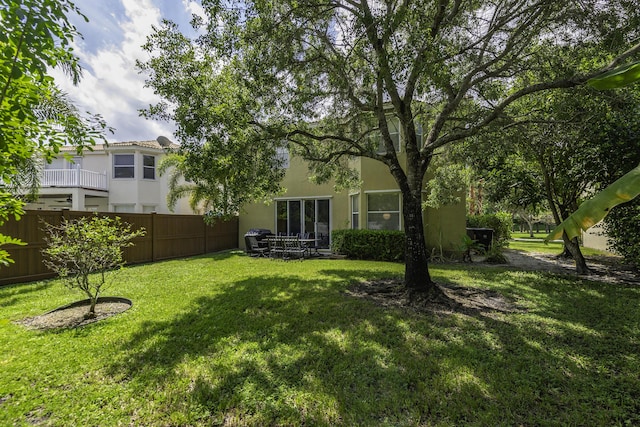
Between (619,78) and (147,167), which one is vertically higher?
(147,167)

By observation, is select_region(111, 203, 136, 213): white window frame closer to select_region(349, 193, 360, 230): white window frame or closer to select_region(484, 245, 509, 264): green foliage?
select_region(349, 193, 360, 230): white window frame

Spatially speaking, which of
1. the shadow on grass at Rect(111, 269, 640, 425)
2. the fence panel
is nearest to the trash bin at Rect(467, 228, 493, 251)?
the shadow on grass at Rect(111, 269, 640, 425)

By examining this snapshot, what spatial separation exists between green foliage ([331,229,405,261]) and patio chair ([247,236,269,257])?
370 centimetres

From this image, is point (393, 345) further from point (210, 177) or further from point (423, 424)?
point (210, 177)

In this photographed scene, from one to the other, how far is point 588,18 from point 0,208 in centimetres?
1015

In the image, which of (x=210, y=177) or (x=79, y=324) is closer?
(x=79, y=324)

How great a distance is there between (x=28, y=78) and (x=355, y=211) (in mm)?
13307

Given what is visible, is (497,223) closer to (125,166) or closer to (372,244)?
(372,244)

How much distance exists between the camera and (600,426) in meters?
2.81

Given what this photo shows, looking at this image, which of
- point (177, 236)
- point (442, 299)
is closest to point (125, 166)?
point (177, 236)

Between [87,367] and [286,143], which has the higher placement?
[286,143]

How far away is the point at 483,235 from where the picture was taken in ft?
50.3

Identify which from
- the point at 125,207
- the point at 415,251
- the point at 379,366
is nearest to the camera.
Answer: the point at 379,366

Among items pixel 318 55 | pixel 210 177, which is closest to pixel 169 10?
pixel 318 55
